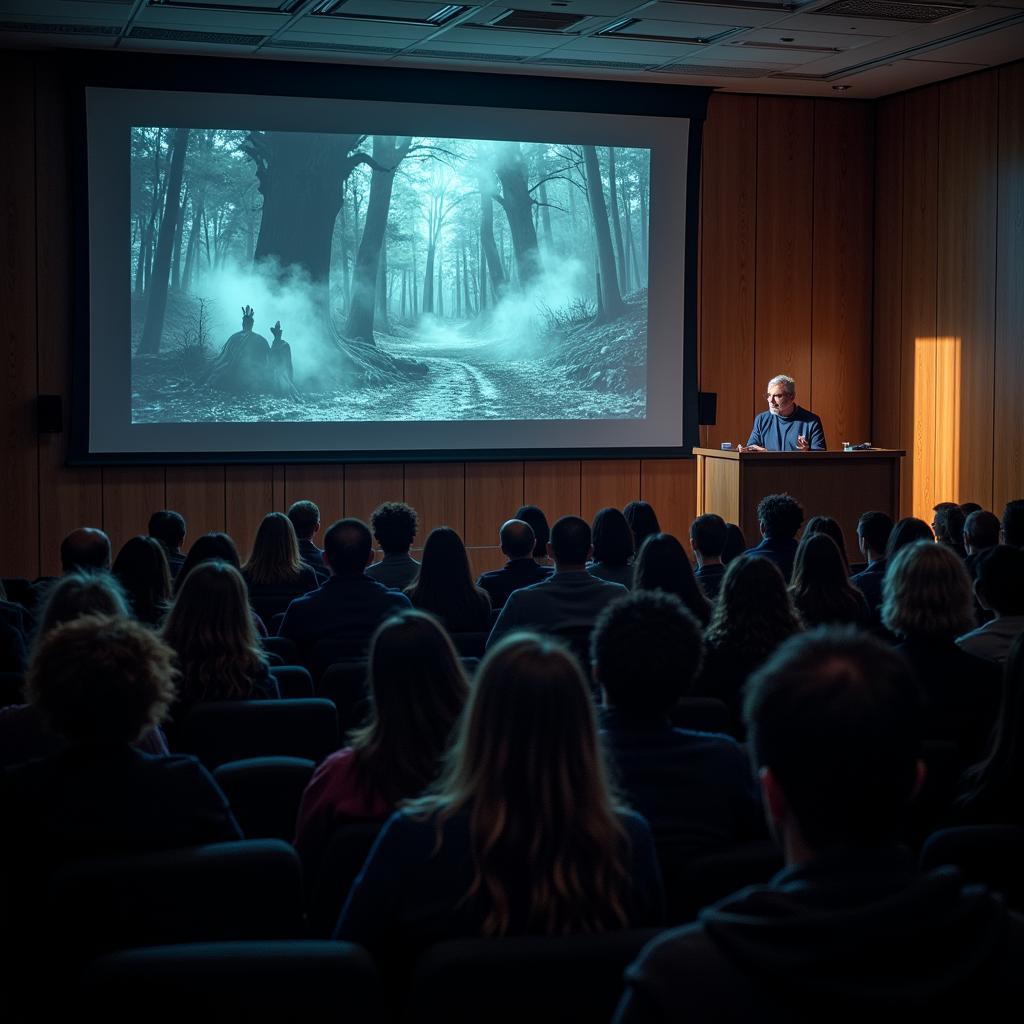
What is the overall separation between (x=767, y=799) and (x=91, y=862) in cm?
112

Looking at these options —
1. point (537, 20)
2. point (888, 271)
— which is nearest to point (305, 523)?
point (537, 20)

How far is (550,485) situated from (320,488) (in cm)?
190

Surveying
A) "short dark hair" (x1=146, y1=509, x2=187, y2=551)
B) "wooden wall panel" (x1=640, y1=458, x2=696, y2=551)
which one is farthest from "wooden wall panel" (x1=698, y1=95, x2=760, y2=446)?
"short dark hair" (x1=146, y1=509, x2=187, y2=551)

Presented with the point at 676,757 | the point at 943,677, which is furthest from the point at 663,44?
the point at 676,757

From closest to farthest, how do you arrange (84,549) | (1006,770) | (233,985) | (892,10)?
1. (233,985)
2. (1006,770)
3. (84,549)
4. (892,10)

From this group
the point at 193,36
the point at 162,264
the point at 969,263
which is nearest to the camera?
the point at 193,36

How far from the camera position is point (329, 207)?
9.77 metres

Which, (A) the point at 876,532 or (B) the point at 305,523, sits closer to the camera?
(A) the point at 876,532

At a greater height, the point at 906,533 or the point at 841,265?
the point at 841,265

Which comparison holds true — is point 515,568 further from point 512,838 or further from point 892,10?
point 892,10

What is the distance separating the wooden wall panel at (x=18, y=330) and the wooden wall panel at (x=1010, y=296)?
7.20m

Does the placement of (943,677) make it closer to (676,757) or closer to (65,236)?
(676,757)

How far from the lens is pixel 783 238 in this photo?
10984 millimetres

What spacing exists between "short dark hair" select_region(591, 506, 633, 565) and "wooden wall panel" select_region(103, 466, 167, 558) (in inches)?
192
